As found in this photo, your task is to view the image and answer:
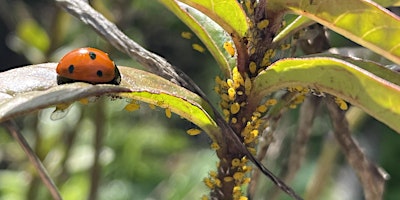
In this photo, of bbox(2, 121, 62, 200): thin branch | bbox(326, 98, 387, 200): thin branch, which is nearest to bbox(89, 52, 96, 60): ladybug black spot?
bbox(2, 121, 62, 200): thin branch

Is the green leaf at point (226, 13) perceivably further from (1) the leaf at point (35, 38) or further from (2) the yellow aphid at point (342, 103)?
(1) the leaf at point (35, 38)

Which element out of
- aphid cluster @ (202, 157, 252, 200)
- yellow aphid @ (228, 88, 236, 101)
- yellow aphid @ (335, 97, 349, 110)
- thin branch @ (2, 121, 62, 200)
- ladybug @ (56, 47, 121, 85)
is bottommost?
thin branch @ (2, 121, 62, 200)

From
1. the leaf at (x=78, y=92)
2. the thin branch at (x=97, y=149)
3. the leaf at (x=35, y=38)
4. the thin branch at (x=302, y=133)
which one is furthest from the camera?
the leaf at (x=35, y=38)

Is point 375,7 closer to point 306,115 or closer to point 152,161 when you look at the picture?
point 306,115

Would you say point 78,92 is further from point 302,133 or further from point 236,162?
point 302,133

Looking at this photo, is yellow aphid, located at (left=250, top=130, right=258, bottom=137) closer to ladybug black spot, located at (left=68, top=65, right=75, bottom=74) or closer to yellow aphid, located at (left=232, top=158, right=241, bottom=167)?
yellow aphid, located at (left=232, top=158, right=241, bottom=167)

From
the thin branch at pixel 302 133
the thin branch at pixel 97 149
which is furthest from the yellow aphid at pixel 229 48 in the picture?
the thin branch at pixel 97 149

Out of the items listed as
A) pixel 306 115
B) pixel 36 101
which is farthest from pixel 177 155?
pixel 36 101
